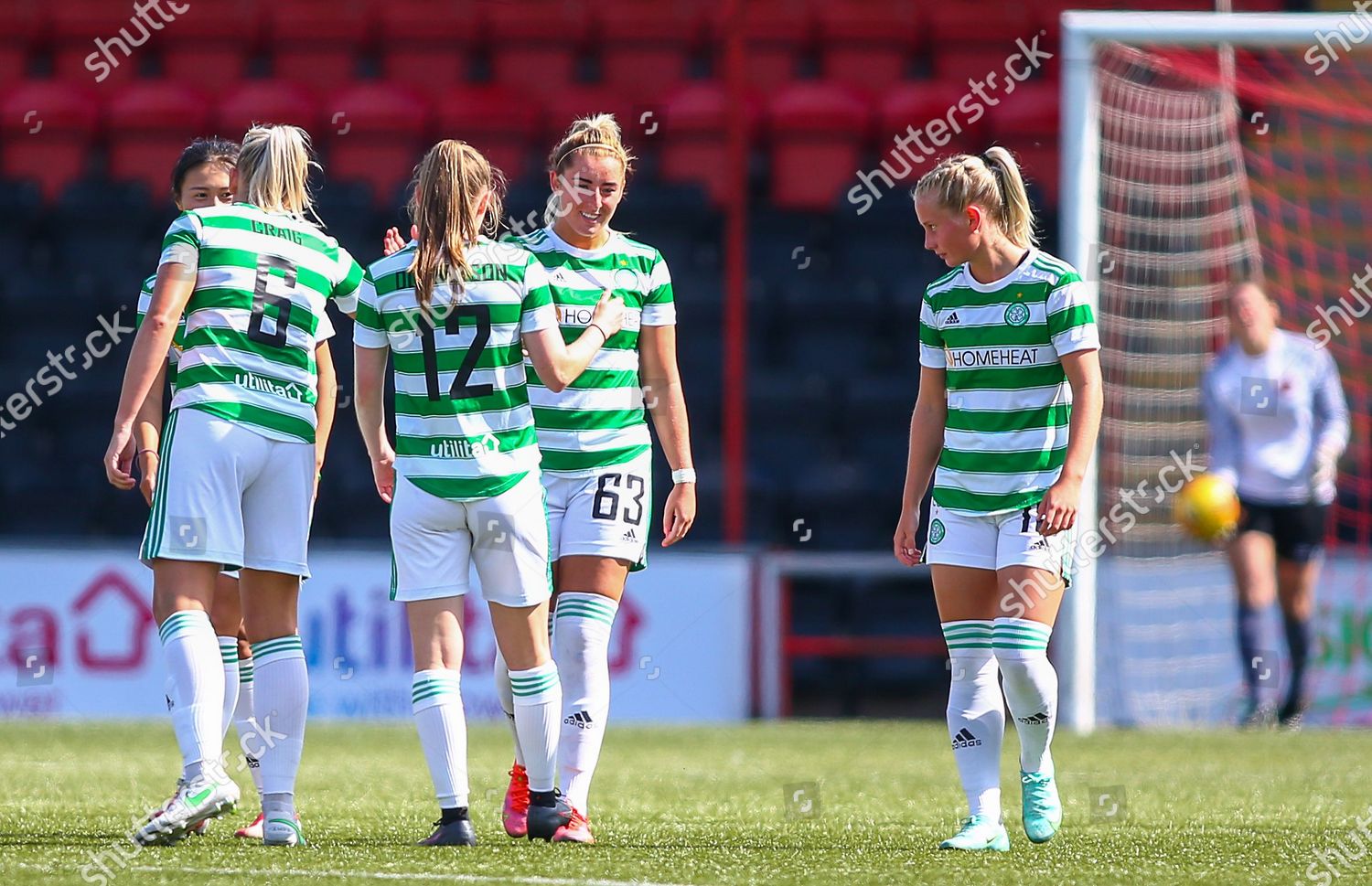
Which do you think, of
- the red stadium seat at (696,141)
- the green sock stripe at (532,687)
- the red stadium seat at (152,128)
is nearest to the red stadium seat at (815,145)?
the red stadium seat at (696,141)

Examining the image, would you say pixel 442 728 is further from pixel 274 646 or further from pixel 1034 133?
pixel 1034 133

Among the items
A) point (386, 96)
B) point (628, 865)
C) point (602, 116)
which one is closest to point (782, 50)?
point (386, 96)

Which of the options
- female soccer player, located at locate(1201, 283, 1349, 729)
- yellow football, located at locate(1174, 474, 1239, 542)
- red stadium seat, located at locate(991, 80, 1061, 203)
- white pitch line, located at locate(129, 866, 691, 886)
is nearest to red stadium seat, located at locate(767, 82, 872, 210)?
red stadium seat, located at locate(991, 80, 1061, 203)

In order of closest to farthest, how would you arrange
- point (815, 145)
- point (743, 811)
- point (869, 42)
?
1. point (743, 811)
2. point (815, 145)
3. point (869, 42)

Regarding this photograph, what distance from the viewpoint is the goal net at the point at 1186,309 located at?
9.55 metres

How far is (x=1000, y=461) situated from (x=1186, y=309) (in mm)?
6084

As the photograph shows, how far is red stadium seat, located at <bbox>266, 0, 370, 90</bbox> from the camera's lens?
13430mm

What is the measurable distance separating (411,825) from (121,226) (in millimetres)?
7998

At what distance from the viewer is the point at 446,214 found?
14.9 feet

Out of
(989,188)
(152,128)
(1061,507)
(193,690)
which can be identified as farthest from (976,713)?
(152,128)

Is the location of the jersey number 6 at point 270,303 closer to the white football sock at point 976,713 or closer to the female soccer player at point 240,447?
the female soccer player at point 240,447

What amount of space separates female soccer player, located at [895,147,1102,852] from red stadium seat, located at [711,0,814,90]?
8.64 m

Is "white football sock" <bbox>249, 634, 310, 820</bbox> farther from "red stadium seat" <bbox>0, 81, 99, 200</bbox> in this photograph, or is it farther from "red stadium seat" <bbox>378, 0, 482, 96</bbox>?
"red stadium seat" <bbox>378, 0, 482, 96</bbox>

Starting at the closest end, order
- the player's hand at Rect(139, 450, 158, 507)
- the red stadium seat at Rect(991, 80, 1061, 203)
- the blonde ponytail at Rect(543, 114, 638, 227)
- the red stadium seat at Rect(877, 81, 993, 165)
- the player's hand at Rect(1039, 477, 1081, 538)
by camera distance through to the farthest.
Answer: the player's hand at Rect(1039, 477, 1081, 538), the blonde ponytail at Rect(543, 114, 638, 227), the player's hand at Rect(139, 450, 158, 507), the red stadium seat at Rect(877, 81, 993, 165), the red stadium seat at Rect(991, 80, 1061, 203)
